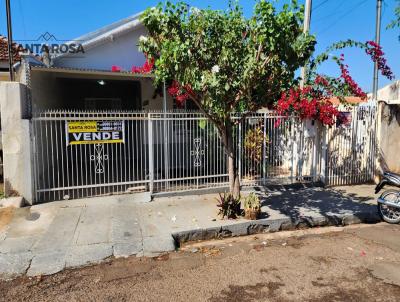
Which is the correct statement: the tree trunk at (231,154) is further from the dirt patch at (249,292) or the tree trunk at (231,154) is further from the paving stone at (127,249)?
the dirt patch at (249,292)

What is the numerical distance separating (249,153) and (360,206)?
9.53ft

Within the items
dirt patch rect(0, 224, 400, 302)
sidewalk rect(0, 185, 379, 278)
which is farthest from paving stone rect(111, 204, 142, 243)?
dirt patch rect(0, 224, 400, 302)

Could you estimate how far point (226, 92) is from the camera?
5.55 metres

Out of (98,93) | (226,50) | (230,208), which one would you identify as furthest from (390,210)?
(98,93)

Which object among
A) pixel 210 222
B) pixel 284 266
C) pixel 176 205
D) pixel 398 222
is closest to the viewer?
pixel 284 266

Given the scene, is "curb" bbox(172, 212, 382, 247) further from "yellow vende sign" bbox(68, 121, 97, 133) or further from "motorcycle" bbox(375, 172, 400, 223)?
"yellow vende sign" bbox(68, 121, 97, 133)

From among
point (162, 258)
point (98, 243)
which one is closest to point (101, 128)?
point (98, 243)

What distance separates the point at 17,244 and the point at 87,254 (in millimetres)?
1218

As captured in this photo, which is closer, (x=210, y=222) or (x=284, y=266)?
(x=284, y=266)

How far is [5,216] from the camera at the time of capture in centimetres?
623

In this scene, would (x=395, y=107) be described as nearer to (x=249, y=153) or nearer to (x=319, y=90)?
(x=319, y=90)

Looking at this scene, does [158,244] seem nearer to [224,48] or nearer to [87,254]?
[87,254]

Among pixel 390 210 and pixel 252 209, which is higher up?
pixel 252 209

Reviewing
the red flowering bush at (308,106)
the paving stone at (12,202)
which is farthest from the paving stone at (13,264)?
the red flowering bush at (308,106)
